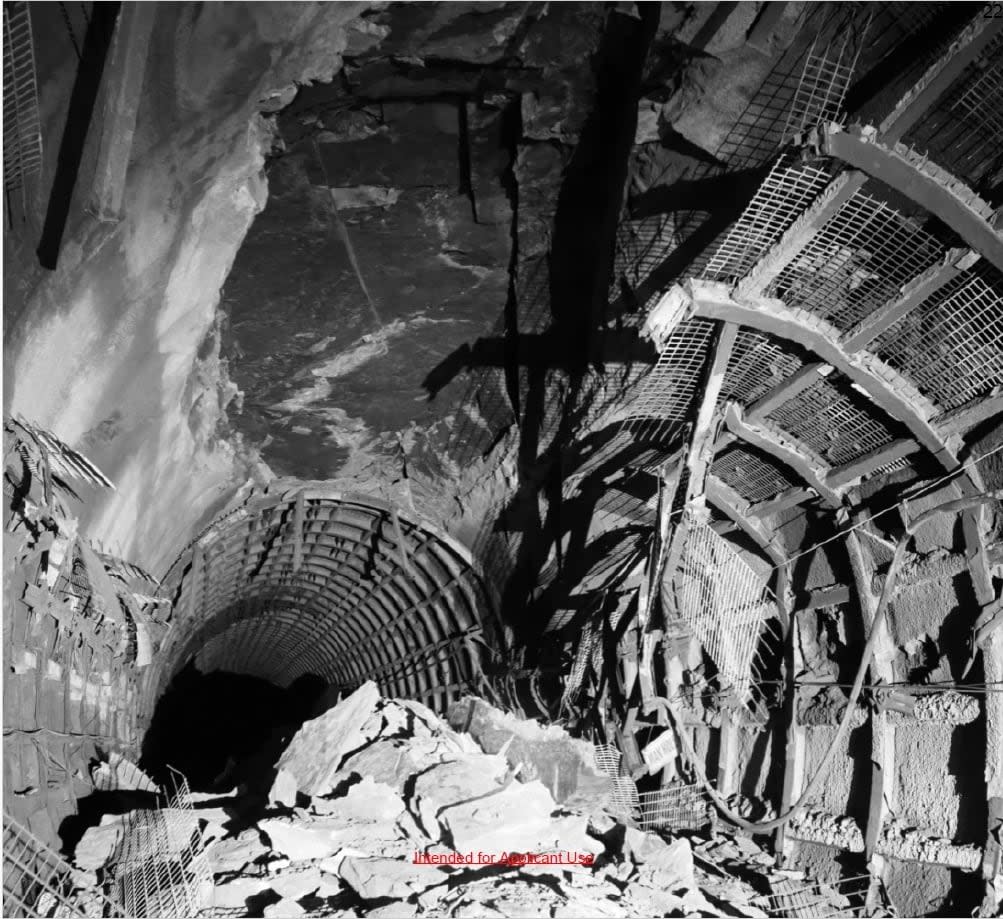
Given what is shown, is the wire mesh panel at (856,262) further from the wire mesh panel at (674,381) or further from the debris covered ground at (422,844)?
the debris covered ground at (422,844)

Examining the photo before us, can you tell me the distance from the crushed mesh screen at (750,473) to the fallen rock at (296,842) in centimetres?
417

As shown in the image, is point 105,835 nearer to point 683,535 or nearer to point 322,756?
point 322,756

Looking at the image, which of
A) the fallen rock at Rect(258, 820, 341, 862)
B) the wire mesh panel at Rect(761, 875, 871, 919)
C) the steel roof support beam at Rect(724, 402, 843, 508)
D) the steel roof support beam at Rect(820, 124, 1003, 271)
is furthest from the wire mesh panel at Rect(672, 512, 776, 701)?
the fallen rock at Rect(258, 820, 341, 862)

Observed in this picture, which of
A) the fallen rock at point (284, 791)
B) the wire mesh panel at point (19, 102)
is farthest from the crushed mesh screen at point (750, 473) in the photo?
the wire mesh panel at point (19, 102)

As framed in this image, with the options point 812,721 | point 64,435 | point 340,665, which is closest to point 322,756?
point 64,435

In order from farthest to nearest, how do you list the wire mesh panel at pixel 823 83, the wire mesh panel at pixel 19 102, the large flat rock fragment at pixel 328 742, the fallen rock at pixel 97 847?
the large flat rock fragment at pixel 328 742 → the fallen rock at pixel 97 847 → the wire mesh panel at pixel 823 83 → the wire mesh panel at pixel 19 102

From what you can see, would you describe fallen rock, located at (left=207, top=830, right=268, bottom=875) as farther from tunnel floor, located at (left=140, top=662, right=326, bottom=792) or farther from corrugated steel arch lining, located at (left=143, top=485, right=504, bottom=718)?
tunnel floor, located at (left=140, top=662, right=326, bottom=792)

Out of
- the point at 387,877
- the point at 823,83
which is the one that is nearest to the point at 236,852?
the point at 387,877

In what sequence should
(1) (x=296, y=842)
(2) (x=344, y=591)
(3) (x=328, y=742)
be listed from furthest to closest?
(2) (x=344, y=591)
(3) (x=328, y=742)
(1) (x=296, y=842)

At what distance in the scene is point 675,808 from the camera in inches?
345

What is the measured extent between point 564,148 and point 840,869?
5.87 m

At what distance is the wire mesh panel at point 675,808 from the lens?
27.9ft

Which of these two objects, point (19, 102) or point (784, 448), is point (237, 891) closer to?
point (19, 102)

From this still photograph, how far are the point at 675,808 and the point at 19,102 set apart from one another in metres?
7.72
